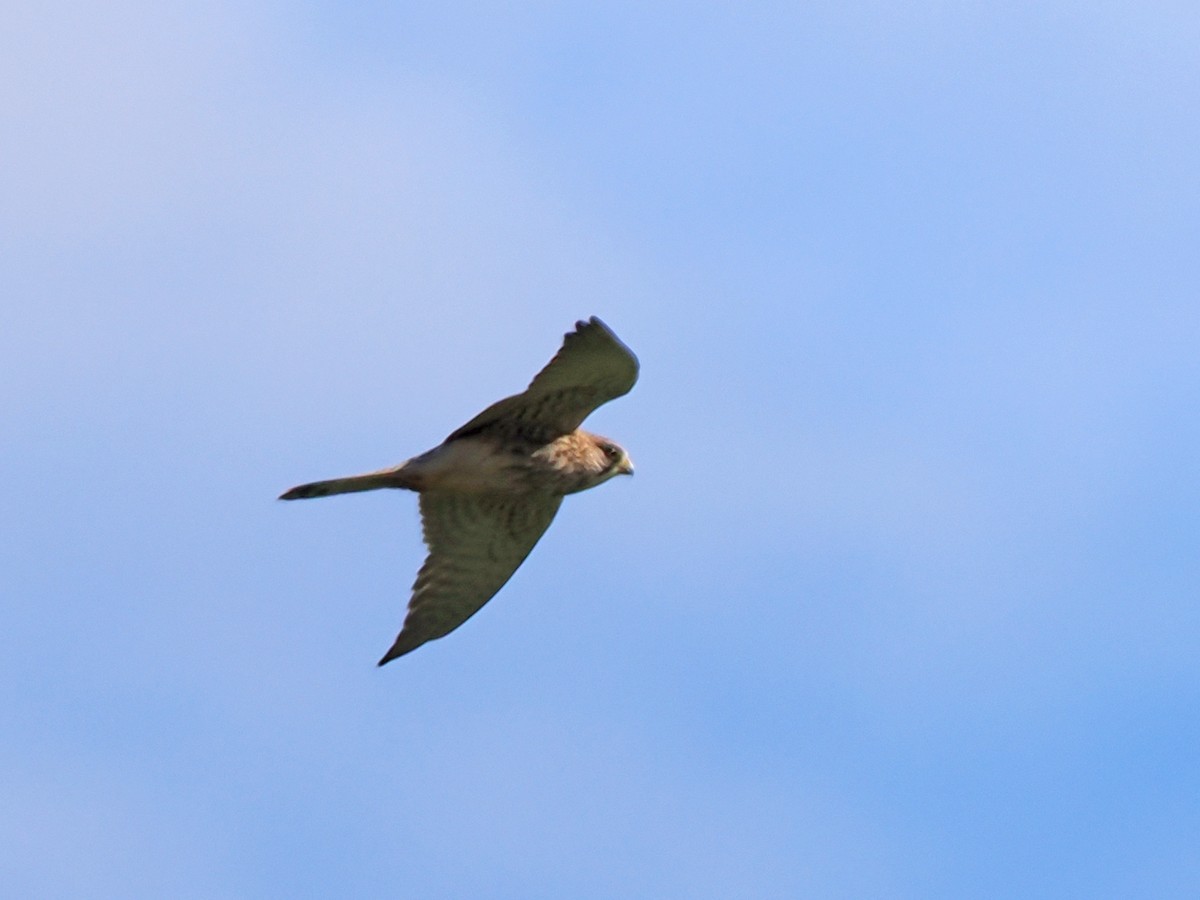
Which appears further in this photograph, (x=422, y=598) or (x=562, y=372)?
(x=422, y=598)

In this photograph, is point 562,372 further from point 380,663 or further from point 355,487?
point 380,663

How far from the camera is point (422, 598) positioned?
11227 millimetres

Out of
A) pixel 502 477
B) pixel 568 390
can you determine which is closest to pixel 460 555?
pixel 502 477

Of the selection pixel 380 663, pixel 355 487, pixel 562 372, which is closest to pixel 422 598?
pixel 380 663

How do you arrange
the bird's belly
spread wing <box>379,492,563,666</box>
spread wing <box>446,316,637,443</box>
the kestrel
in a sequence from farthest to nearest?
1. spread wing <box>379,492,563,666</box>
2. the bird's belly
3. the kestrel
4. spread wing <box>446,316,637,443</box>

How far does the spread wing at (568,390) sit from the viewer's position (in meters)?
9.71

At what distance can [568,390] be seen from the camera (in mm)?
10250

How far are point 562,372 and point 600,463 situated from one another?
1000 millimetres

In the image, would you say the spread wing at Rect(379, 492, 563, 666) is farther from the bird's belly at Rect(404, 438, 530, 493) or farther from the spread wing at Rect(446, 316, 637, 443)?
the spread wing at Rect(446, 316, 637, 443)

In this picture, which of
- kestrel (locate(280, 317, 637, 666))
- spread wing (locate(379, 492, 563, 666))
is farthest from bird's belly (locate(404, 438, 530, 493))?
spread wing (locate(379, 492, 563, 666))

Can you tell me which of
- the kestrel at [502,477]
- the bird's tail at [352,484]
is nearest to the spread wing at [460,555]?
the kestrel at [502,477]

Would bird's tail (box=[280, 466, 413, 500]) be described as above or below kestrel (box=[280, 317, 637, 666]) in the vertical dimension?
below

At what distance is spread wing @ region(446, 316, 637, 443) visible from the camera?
9711mm

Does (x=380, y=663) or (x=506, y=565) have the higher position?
(x=506, y=565)
